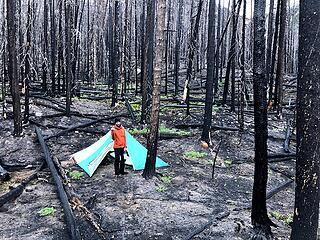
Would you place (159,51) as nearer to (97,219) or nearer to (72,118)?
(97,219)

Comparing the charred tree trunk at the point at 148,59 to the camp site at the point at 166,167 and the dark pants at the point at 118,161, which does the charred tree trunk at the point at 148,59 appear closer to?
the camp site at the point at 166,167

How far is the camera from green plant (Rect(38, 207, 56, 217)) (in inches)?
274

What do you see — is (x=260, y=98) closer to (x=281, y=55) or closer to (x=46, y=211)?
(x=46, y=211)

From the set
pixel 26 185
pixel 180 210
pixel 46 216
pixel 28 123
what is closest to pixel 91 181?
pixel 26 185

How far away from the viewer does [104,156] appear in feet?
34.0

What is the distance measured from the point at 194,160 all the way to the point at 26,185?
547 cm

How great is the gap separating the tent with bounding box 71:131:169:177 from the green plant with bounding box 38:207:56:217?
8.93 feet

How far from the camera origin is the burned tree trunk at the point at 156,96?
8.61m

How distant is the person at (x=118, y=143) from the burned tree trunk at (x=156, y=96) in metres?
0.80

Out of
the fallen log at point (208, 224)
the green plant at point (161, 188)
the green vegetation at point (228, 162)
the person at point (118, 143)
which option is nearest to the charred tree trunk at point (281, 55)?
the green vegetation at point (228, 162)

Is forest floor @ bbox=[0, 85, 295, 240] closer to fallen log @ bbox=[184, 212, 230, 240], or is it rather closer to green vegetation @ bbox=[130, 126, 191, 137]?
fallen log @ bbox=[184, 212, 230, 240]

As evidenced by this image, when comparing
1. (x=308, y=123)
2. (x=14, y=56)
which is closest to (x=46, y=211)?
(x=308, y=123)

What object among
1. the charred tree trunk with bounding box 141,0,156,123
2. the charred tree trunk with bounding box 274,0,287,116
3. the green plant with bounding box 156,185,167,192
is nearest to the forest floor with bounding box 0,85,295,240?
the green plant with bounding box 156,185,167,192

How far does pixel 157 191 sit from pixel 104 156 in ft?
8.50
